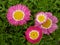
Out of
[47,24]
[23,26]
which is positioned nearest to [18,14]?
[23,26]

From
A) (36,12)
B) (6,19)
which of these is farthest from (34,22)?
(6,19)

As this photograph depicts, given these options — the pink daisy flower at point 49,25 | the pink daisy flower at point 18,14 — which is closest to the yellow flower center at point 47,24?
the pink daisy flower at point 49,25

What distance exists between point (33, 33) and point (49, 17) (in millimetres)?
196

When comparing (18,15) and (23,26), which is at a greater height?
(18,15)

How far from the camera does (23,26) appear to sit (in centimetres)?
191

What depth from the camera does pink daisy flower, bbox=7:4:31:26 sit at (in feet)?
5.91

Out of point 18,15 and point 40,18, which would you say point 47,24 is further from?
point 18,15

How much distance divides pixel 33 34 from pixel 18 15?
187 mm

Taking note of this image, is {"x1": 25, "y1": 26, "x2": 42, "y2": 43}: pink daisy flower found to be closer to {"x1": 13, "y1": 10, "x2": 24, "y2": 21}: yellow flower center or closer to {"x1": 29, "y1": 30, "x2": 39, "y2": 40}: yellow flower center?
{"x1": 29, "y1": 30, "x2": 39, "y2": 40}: yellow flower center

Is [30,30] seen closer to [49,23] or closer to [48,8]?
[49,23]

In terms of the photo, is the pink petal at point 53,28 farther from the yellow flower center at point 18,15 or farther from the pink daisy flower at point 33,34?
the yellow flower center at point 18,15

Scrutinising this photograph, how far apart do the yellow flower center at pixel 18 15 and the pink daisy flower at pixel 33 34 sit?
103mm

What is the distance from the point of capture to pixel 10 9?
1859mm

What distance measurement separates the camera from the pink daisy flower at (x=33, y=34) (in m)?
1.74
